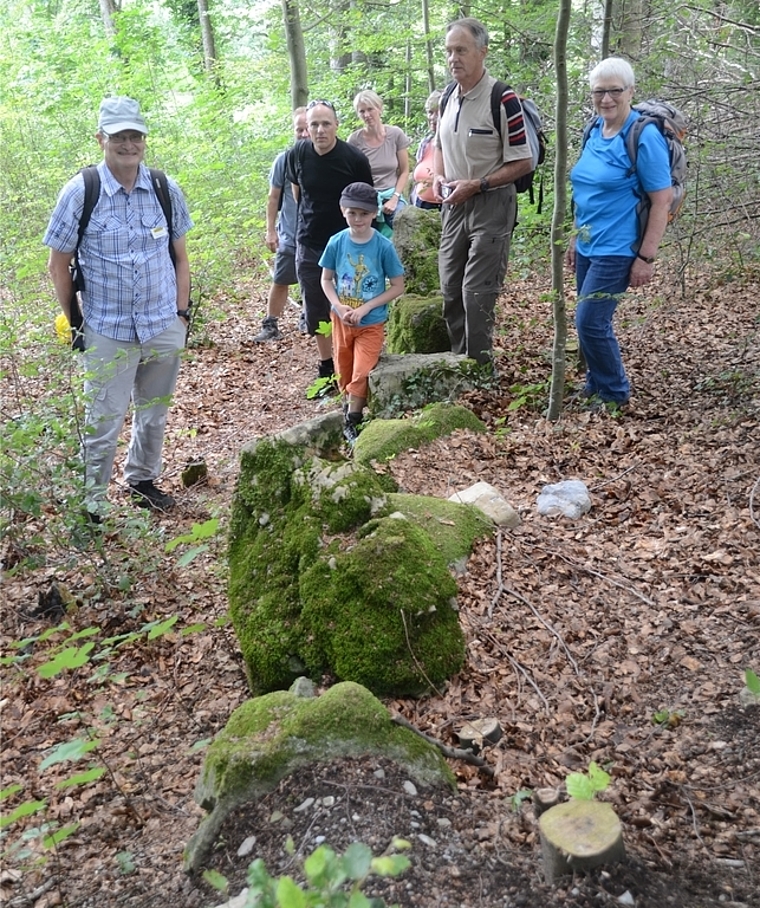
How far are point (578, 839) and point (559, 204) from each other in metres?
4.17

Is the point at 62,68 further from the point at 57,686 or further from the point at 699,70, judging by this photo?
the point at 57,686

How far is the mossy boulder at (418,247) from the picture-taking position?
7520 millimetres

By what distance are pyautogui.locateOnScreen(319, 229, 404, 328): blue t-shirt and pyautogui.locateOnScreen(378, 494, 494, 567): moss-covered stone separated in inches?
85.1

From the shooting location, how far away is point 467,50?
521cm

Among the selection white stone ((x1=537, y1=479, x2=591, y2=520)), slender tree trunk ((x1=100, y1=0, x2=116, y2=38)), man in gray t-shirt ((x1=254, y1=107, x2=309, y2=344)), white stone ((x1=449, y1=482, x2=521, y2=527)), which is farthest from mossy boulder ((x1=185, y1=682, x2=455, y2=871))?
slender tree trunk ((x1=100, y1=0, x2=116, y2=38))

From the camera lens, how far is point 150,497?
539cm

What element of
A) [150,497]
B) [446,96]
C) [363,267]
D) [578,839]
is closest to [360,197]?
[363,267]

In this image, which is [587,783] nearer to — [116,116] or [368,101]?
[116,116]

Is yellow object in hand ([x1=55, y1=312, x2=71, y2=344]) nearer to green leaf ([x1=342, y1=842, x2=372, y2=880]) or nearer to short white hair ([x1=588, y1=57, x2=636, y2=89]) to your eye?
short white hair ([x1=588, y1=57, x2=636, y2=89])

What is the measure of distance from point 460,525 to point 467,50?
11.5ft

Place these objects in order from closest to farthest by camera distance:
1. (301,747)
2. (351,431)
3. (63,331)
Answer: (301,747)
(63,331)
(351,431)

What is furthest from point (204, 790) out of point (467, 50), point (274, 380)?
point (274, 380)

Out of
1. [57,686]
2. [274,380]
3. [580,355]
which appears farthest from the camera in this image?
[274,380]

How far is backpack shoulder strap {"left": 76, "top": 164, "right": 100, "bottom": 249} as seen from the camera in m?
4.38
